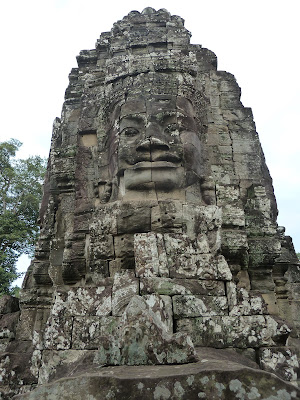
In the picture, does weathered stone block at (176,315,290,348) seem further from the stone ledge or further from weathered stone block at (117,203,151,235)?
weathered stone block at (117,203,151,235)

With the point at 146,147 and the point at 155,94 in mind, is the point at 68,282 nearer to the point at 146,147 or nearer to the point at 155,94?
the point at 146,147

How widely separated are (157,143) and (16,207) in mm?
12577

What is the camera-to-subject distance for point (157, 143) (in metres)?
4.85

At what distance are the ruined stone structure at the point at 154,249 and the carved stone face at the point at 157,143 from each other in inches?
0.8

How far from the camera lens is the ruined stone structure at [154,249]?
254 centimetres

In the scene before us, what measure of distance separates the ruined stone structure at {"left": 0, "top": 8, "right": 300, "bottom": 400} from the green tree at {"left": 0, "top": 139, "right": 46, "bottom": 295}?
28.9ft

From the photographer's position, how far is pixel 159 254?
3869mm

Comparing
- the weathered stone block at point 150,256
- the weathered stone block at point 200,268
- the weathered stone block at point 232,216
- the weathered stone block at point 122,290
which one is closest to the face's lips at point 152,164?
the weathered stone block at point 232,216

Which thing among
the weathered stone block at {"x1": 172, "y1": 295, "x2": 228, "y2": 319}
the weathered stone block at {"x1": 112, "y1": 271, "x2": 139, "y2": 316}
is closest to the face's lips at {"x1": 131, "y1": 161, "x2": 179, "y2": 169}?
the weathered stone block at {"x1": 112, "y1": 271, "x2": 139, "y2": 316}

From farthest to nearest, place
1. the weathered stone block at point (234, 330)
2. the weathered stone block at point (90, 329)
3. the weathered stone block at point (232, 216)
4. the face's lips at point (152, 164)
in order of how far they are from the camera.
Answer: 1. the weathered stone block at point (232, 216)
2. the face's lips at point (152, 164)
3. the weathered stone block at point (90, 329)
4. the weathered stone block at point (234, 330)

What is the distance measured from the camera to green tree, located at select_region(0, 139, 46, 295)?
1430 centimetres

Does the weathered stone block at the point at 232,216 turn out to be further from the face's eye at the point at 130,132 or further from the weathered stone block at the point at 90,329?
the weathered stone block at the point at 90,329

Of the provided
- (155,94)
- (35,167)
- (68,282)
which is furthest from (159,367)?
(35,167)

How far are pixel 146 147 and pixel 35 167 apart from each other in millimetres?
13444
